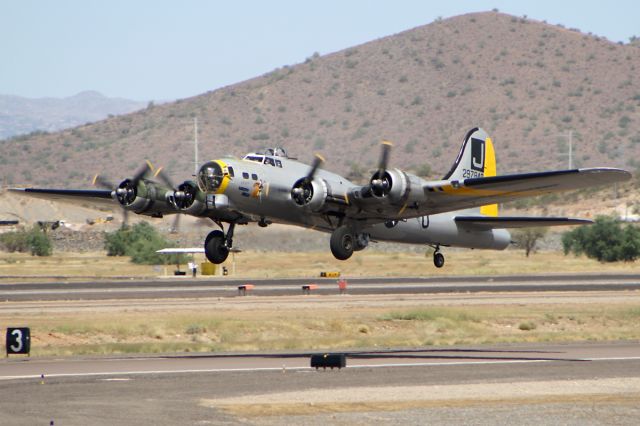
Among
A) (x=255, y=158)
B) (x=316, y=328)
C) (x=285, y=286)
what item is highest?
(x=255, y=158)

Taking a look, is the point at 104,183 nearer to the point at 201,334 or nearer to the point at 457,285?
the point at 201,334

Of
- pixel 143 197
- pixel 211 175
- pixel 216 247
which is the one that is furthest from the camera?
pixel 143 197

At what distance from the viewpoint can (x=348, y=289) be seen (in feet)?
255

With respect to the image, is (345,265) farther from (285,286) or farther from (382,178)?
(382,178)

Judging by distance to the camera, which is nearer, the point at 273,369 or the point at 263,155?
the point at 273,369

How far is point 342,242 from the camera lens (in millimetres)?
41125

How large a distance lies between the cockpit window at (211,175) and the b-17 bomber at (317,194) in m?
0.04

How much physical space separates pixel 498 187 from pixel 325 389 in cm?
1106

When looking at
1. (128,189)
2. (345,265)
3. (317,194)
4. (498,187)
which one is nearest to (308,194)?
(317,194)

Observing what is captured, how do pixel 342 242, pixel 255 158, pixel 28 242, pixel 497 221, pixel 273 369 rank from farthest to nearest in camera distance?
pixel 28 242 → pixel 497 221 → pixel 342 242 → pixel 255 158 → pixel 273 369

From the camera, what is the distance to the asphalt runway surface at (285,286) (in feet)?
241

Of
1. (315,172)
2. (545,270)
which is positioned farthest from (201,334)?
(545,270)

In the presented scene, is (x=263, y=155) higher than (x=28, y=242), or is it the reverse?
(x=263, y=155)

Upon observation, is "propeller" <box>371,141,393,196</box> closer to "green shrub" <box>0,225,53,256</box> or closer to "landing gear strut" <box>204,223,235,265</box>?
"landing gear strut" <box>204,223,235,265</box>
